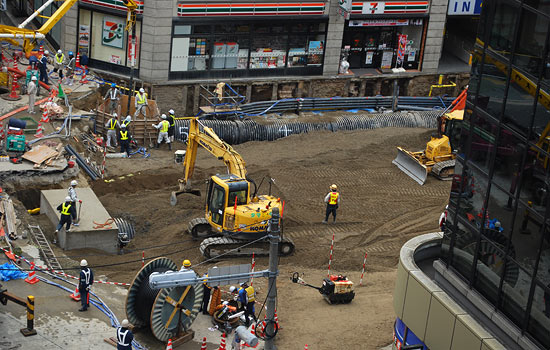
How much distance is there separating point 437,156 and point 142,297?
2057 cm

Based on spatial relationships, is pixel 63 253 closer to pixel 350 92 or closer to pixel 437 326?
pixel 437 326

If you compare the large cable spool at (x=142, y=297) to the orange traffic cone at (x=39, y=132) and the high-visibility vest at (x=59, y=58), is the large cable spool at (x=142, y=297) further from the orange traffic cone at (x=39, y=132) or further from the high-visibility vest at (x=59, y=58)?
the high-visibility vest at (x=59, y=58)

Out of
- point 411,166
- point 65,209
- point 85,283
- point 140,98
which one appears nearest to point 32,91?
point 140,98

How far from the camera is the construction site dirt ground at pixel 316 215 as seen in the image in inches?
1133

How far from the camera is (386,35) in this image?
54594mm

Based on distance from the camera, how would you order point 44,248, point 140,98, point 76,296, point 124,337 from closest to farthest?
point 124,337 → point 76,296 → point 44,248 → point 140,98

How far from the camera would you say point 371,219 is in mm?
37062

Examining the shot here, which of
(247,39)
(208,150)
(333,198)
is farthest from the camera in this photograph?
(247,39)

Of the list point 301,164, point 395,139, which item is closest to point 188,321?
point 301,164

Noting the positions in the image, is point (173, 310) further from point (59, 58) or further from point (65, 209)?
point (59, 58)

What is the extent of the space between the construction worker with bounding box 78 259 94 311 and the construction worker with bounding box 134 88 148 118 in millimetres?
18205

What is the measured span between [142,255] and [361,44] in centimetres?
2588

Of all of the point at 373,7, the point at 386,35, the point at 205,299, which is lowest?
the point at 205,299

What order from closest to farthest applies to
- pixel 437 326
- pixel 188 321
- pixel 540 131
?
pixel 540 131 → pixel 437 326 → pixel 188 321
